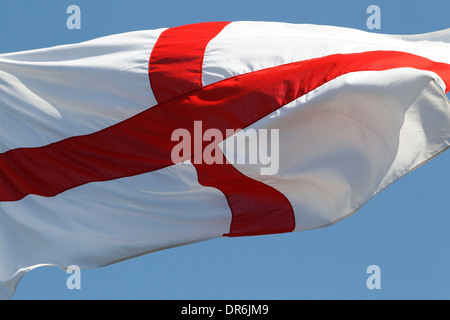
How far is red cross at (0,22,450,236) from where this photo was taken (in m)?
12.9

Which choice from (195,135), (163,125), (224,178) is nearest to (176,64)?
(163,125)

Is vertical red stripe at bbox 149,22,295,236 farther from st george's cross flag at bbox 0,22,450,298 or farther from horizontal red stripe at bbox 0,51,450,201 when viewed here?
horizontal red stripe at bbox 0,51,450,201

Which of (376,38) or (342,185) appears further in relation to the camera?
(376,38)

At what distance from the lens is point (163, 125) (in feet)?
43.3

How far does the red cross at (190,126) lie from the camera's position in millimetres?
12875

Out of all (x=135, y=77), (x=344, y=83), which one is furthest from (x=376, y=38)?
(x=135, y=77)

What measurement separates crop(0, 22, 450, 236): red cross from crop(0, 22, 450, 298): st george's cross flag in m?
0.02

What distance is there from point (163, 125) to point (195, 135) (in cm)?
44

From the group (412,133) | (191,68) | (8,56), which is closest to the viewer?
(412,133)

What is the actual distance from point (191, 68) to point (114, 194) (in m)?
1.91

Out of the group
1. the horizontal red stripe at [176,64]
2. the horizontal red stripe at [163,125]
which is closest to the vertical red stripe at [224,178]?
the horizontal red stripe at [176,64]

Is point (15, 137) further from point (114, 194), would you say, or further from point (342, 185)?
point (342, 185)

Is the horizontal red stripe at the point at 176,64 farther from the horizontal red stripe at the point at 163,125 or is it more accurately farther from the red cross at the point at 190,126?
the horizontal red stripe at the point at 163,125

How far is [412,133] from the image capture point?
40.7 feet
